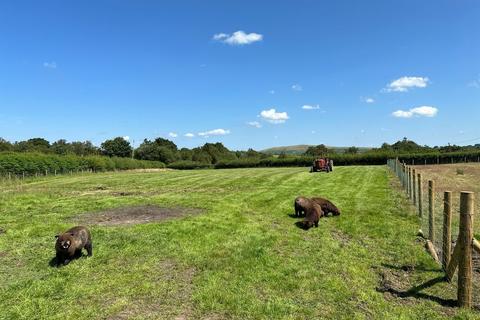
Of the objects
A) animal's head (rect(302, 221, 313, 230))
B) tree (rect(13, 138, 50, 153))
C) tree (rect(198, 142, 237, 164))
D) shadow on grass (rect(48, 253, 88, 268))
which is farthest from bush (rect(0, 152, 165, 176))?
animal's head (rect(302, 221, 313, 230))

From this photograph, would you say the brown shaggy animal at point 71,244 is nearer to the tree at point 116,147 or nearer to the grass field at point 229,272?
the grass field at point 229,272

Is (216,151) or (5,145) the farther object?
(216,151)

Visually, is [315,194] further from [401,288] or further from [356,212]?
[401,288]

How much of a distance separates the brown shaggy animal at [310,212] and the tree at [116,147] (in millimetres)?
114385

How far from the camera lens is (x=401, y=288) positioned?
22.7ft

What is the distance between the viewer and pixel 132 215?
14.6 meters

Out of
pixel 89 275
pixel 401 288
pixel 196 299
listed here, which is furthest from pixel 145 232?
pixel 401 288

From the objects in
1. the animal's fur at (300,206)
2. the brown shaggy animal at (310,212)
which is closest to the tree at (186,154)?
the animal's fur at (300,206)

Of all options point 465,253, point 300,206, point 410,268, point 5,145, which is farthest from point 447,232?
point 5,145

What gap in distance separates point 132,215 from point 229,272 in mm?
7688

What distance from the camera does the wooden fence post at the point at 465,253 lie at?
19.9 ft

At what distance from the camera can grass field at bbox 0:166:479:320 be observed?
6102 millimetres

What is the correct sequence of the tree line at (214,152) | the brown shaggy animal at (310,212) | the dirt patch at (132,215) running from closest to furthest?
the brown shaggy animal at (310,212), the dirt patch at (132,215), the tree line at (214,152)

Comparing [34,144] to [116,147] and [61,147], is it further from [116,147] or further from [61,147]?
[116,147]
